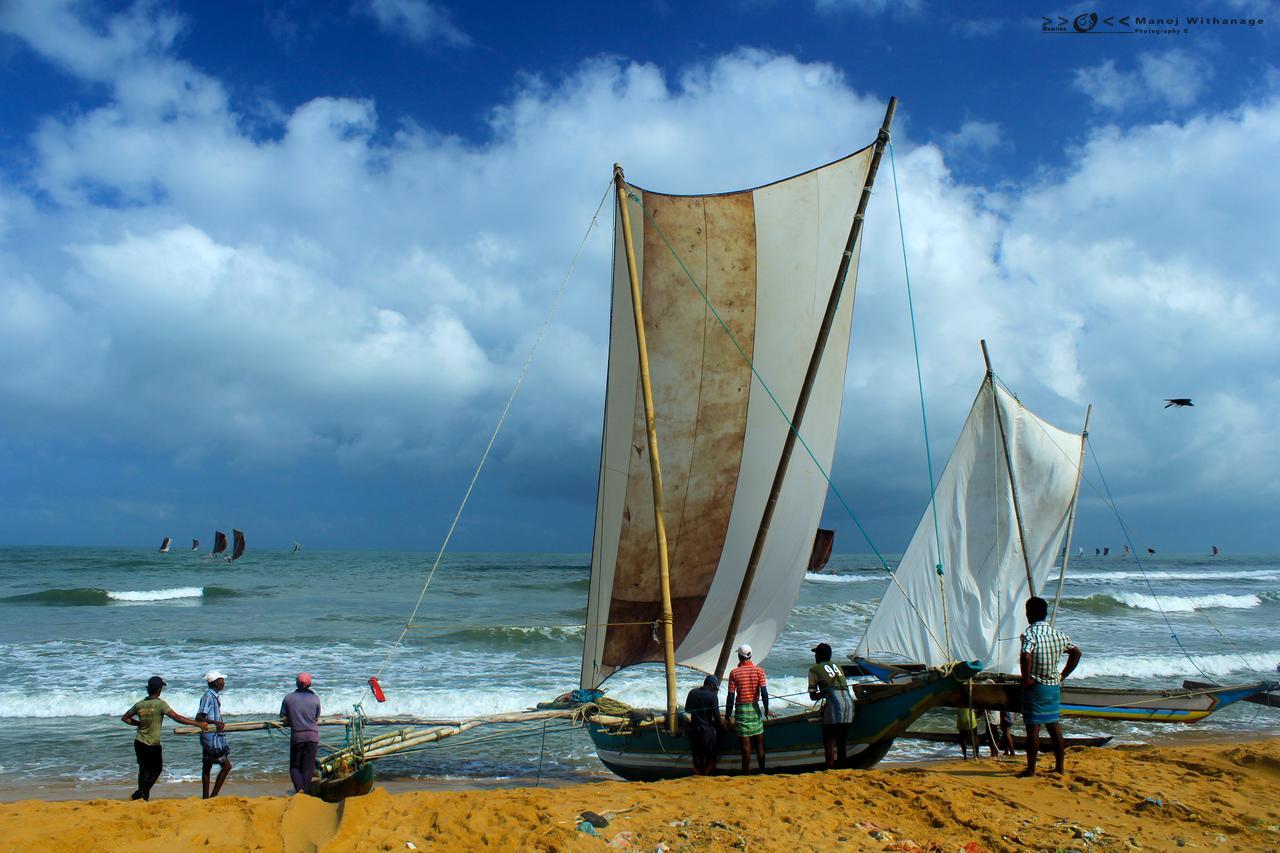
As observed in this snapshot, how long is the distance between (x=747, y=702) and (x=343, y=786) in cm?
431

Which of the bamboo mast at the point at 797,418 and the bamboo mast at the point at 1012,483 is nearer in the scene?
the bamboo mast at the point at 797,418

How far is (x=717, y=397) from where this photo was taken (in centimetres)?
1033

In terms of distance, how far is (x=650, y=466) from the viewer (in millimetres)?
9484

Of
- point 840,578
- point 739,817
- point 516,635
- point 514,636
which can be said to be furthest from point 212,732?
point 840,578

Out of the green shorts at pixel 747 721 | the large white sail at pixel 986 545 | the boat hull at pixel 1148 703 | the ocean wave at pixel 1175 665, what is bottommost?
the ocean wave at pixel 1175 665

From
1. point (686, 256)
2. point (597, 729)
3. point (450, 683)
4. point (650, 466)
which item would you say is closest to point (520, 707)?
point (450, 683)

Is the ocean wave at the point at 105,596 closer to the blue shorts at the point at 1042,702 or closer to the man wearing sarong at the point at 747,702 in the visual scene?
the man wearing sarong at the point at 747,702

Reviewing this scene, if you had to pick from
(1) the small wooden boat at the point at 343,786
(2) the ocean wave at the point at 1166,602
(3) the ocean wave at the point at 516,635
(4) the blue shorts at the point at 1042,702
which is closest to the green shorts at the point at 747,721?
(4) the blue shorts at the point at 1042,702

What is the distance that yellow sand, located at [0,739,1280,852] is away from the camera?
22.9 feet

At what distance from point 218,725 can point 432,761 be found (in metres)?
4.03

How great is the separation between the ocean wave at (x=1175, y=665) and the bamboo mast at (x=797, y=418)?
13745 mm

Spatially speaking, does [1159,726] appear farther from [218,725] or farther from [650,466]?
[218,725]

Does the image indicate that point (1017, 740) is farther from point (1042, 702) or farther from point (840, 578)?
point (840, 578)

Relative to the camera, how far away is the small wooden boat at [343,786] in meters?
8.03
